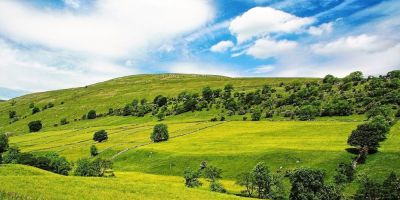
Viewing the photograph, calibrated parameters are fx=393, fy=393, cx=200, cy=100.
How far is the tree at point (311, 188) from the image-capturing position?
291 feet

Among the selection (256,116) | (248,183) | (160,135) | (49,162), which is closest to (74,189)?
(248,183)

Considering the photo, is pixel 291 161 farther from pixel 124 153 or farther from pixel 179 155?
pixel 124 153

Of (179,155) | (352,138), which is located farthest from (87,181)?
(352,138)

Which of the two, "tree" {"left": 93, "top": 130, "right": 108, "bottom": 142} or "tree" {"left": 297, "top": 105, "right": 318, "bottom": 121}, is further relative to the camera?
"tree" {"left": 93, "top": 130, "right": 108, "bottom": 142}

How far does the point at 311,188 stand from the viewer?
90.1 m

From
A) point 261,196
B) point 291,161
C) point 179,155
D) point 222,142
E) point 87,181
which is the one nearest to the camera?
point 87,181

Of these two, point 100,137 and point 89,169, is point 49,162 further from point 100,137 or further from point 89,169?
point 100,137

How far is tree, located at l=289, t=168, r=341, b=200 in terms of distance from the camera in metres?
88.8

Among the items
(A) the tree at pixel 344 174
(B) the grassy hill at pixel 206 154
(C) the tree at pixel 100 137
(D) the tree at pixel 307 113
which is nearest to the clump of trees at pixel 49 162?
(B) the grassy hill at pixel 206 154

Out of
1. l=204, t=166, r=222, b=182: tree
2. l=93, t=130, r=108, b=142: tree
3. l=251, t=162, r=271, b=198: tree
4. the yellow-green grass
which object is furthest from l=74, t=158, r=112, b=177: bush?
l=93, t=130, r=108, b=142: tree

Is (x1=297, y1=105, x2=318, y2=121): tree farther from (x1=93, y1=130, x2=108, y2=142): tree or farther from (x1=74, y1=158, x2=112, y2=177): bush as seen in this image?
(x1=74, y1=158, x2=112, y2=177): bush

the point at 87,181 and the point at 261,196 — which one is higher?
the point at 87,181

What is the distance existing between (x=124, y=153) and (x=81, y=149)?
1138 inches

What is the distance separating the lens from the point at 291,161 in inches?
4626
